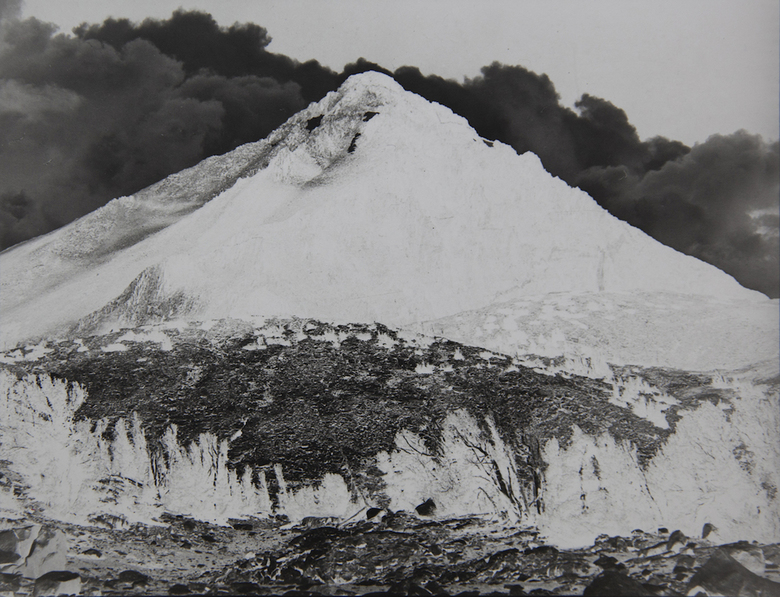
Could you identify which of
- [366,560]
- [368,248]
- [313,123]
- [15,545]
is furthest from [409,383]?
[313,123]

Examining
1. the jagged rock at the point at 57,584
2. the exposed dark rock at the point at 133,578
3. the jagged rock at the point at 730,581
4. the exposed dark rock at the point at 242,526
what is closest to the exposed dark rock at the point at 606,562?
the jagged rock at the point at 730,581

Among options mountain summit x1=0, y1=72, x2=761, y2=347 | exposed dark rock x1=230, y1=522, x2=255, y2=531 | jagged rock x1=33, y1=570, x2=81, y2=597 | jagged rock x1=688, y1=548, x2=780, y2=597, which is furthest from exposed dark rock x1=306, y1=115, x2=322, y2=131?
jagged rock x1=688, y1=548, x2=780, y2=597

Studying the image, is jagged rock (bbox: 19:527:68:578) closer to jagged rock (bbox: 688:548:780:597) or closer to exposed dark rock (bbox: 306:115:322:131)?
jagged rock (bbox: 688:548:780:597)

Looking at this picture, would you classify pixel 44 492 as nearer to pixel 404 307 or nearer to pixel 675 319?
pixel 404 307

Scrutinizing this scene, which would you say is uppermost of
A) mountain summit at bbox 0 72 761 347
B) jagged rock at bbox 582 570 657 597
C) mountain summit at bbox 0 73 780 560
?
mountain summit at bbox 0 72 761 347

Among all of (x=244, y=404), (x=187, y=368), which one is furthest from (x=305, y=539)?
(x=187, y=368)

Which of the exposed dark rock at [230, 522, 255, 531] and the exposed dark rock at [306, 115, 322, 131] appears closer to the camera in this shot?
the exposed dark rock at [230, 522, 255, 531]
